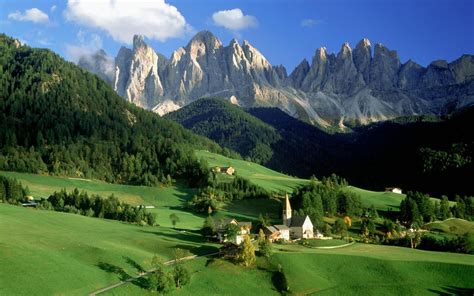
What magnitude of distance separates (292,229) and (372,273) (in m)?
39.3

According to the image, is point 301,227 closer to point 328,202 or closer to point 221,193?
point 328,202

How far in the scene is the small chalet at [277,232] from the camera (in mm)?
111000

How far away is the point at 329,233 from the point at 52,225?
59.6 meters

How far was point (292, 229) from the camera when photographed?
391 feet

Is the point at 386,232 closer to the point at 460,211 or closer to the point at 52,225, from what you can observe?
the point at 460,211

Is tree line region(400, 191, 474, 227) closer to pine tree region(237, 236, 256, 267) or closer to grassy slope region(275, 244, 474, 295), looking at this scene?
grassy slope region(275, 244, 474, 295)

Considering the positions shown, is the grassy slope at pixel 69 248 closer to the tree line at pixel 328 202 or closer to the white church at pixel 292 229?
the white church at pixel 292 229

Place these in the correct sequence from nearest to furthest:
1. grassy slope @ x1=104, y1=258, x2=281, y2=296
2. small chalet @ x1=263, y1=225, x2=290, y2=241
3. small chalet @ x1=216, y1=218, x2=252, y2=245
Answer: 1. grassy slope @ x1=104, y1=258, x2=281, y2=296
2. small chalet @ x1=216, y1=218, x2=252, y2=245
3. small chalet @ x1=263, y1=225, x2=290, y2=241

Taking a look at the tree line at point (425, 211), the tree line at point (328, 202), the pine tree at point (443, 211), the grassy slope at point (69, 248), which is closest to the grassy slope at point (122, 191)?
the tree line at point (328, 202)

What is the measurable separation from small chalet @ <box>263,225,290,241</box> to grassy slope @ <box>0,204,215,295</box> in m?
15.1

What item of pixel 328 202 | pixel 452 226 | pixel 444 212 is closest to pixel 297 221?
pixel 328 202

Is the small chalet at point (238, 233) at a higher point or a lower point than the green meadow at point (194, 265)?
higher

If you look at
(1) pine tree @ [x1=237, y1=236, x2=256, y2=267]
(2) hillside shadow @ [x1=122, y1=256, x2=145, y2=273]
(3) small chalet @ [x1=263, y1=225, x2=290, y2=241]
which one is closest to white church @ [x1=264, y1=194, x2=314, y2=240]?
(3) small chalet @ [x1=263, y1=225, x2=290, y2=241]

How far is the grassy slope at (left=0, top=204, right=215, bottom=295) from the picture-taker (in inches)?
2726
